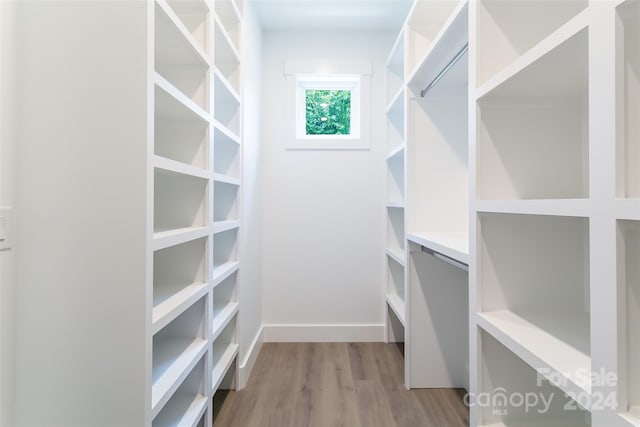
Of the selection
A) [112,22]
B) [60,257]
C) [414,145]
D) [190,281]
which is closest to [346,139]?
[414,145]

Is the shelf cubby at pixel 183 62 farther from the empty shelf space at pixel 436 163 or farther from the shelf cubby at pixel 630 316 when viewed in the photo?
the shelf cubby at pixel 630 316

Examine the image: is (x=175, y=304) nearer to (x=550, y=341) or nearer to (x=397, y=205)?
(x=550, y=341)

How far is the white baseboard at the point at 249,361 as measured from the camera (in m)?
1.88

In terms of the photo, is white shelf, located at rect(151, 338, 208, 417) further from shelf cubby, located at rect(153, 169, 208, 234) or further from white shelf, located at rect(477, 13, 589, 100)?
white shelf, located at rect(477, 13, 589, 100)

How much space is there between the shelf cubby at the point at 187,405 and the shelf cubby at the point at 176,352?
11 cm

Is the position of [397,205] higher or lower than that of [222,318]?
higher

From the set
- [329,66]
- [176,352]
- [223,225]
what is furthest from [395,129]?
[176,352]

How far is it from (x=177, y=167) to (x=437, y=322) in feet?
5.15

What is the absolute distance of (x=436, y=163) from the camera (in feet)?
6.18

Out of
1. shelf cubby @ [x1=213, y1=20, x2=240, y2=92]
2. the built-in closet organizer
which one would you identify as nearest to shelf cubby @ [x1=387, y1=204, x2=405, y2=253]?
the built-in closet organizer

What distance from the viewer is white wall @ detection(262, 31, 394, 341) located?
2602 millimetres

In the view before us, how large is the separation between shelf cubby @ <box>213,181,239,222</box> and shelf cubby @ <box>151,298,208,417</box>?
62 centimetres

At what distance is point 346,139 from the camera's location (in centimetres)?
260

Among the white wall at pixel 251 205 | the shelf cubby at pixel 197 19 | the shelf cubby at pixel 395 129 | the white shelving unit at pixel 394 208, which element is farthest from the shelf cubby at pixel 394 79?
the shelf cubby at pixel 197 19
